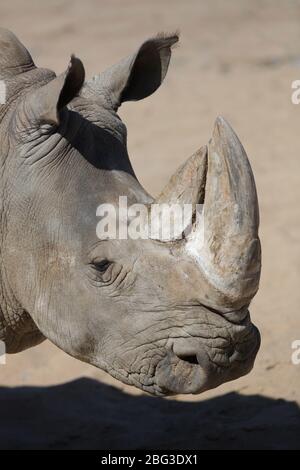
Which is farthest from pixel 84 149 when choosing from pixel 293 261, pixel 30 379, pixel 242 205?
pixel 293 261

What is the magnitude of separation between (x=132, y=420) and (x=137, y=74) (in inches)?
86.3

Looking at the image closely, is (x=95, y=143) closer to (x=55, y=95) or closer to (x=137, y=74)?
(x=55, y=95)

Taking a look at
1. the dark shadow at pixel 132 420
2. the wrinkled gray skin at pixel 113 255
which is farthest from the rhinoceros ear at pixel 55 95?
the dark shadow at pixel 132 420

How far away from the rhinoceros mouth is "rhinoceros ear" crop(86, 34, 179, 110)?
1.28m

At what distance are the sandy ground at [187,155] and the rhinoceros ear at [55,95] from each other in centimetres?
231

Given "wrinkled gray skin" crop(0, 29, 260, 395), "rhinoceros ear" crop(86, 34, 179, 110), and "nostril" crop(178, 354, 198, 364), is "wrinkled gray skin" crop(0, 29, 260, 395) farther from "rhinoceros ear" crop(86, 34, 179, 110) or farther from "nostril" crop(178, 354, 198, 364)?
"rhinoceros ear" crop(86, 34, 179, 110)

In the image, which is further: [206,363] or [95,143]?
[95,143]

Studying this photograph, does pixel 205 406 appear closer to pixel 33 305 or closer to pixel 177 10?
pixel 33 305

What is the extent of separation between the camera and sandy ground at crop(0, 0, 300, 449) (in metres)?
6.20

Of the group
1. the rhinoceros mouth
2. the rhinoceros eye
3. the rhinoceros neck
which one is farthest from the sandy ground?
the rhinoceros eye

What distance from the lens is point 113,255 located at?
4406mm

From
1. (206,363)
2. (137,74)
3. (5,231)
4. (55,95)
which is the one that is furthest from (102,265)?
(137,74)

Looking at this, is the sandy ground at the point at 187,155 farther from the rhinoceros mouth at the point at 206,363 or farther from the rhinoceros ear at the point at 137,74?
the rhinoceros ear at the point at 137,74

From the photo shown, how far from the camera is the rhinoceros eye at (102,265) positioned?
14.5 ft
